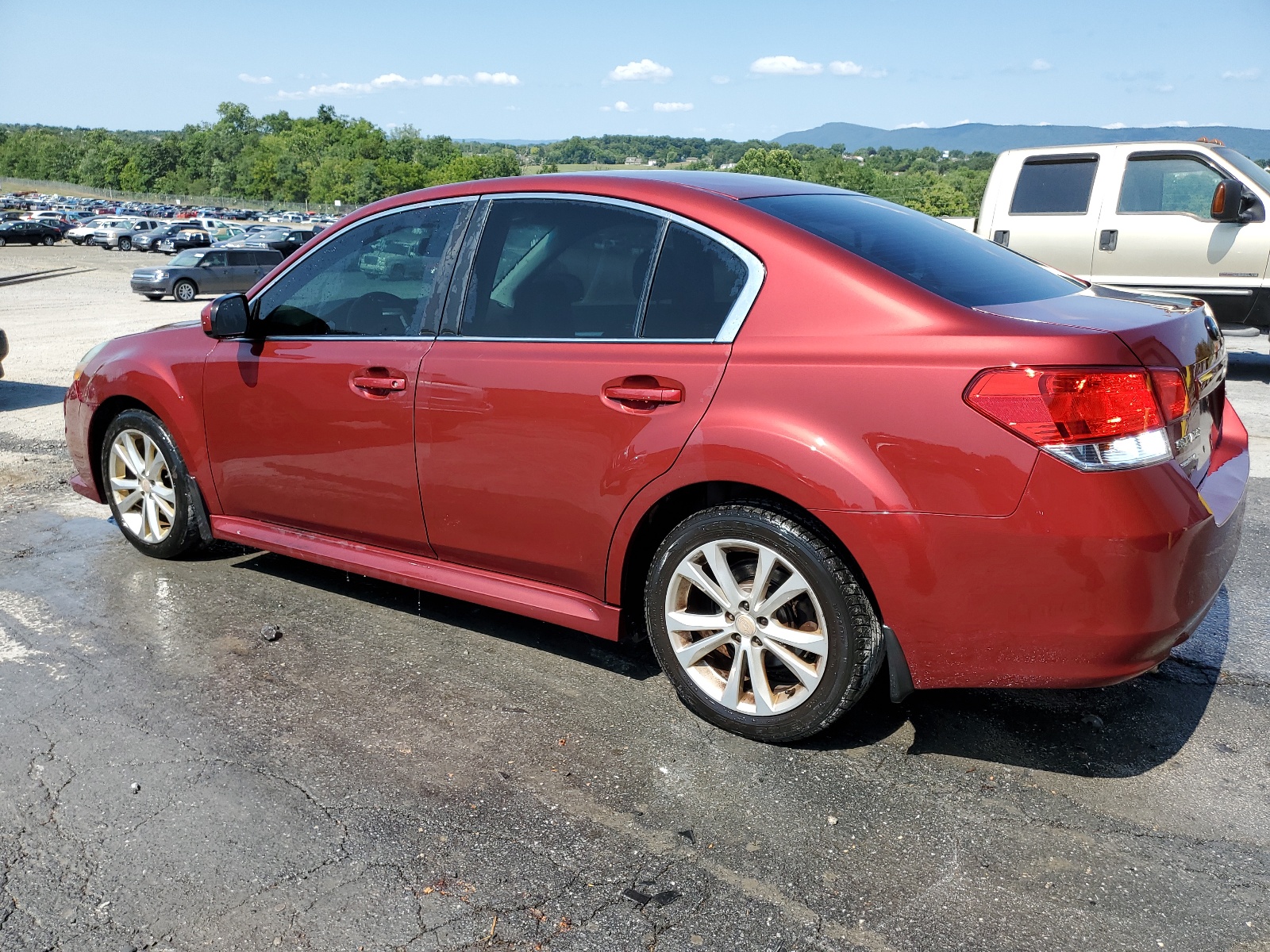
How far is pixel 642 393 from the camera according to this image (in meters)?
3.24

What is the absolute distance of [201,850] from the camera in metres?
2.73

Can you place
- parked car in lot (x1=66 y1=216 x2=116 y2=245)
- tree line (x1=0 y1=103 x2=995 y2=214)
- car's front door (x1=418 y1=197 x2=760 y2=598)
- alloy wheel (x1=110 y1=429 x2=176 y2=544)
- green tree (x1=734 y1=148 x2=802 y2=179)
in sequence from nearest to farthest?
car's front door (x1=418 y1=197 x2=760 y2=598), alloy wheel (x1=110 y1=429 x2=176 y2=544), parked car in lot (x1=66 y1=216 x2=116 y2=245), green tree (x1=734 y1=148 x2=802 y2=179), tree line (x1=0 y1=103 x2=995 y2=214)

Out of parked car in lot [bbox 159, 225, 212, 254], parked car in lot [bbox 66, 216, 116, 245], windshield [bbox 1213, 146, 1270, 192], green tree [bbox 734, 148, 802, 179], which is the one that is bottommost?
parked car in lot [bbox 159, 225, 212, 254]

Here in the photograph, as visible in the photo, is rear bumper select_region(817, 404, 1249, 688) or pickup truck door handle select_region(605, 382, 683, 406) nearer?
rear bumper select_region(817, 404, 1249, 688)

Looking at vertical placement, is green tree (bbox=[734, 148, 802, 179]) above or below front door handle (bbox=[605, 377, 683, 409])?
above

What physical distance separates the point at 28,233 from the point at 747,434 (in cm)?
6163

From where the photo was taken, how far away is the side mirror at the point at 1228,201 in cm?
966

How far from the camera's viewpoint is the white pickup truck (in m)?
9.90

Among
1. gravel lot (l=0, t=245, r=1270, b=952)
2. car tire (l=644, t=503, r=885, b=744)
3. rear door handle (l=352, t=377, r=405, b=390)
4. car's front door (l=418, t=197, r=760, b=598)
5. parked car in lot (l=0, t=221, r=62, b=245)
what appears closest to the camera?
gravel lot (l=0, t=245, r=1270, b=952)

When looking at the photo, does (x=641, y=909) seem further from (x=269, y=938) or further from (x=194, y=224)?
(x=194, y=224)

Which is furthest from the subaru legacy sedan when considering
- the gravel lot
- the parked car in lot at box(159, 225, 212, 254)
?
the parked car in lot at box(159, 225, 212, 254)

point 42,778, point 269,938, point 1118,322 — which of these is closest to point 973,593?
point 1118,322

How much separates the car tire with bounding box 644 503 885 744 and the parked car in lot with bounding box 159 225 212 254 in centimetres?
5327

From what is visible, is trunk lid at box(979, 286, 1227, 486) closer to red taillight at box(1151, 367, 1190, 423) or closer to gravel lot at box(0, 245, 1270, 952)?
red taillight at box(1151, 367, 1190, 423)
